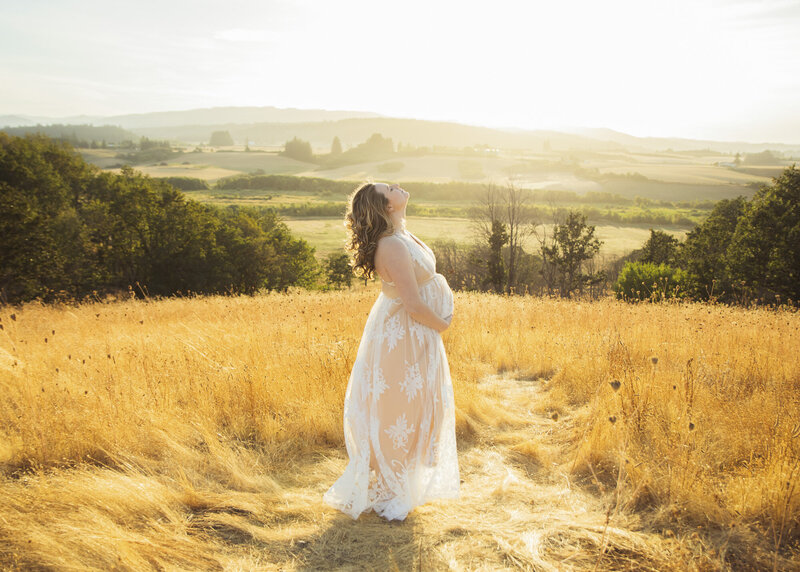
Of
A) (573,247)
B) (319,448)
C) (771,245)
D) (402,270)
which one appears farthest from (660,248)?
(402,270)

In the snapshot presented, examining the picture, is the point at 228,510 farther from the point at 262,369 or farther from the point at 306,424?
the point at 262,369

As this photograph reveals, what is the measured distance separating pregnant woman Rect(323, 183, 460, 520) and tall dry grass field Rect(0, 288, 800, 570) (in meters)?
0.22

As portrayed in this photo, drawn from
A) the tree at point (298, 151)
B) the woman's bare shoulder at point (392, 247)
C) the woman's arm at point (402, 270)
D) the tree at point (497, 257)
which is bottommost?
the tree at point (497, 257)

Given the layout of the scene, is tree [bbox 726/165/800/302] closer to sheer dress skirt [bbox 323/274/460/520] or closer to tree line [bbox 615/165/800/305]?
tree line [bbox 615/165/800/305]

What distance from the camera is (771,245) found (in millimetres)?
25062

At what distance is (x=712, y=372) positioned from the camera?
524 centimetres

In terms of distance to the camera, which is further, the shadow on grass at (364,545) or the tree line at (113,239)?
the tree line at (113,239)

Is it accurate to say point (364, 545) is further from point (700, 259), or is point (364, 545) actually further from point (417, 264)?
point (700, 259)

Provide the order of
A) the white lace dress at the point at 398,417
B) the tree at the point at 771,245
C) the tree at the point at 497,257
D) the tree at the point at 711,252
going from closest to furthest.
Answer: the white lace dress at the point at 398,417 < the tree at the point at 771,245 < the tree at the point at 711,252 < the tree at the point at 497,257

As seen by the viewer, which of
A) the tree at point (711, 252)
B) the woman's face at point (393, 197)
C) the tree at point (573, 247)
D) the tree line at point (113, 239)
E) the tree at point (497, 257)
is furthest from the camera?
the tree at point (573, 247)

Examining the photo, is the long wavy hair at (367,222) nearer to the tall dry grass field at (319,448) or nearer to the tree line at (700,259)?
the tall dry grass field at (319,448)

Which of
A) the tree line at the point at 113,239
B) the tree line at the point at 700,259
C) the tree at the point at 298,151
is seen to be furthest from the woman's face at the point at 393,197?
the tree at the point at 298,151

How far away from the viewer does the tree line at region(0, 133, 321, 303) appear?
73.5ft

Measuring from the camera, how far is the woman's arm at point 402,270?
122 inches
